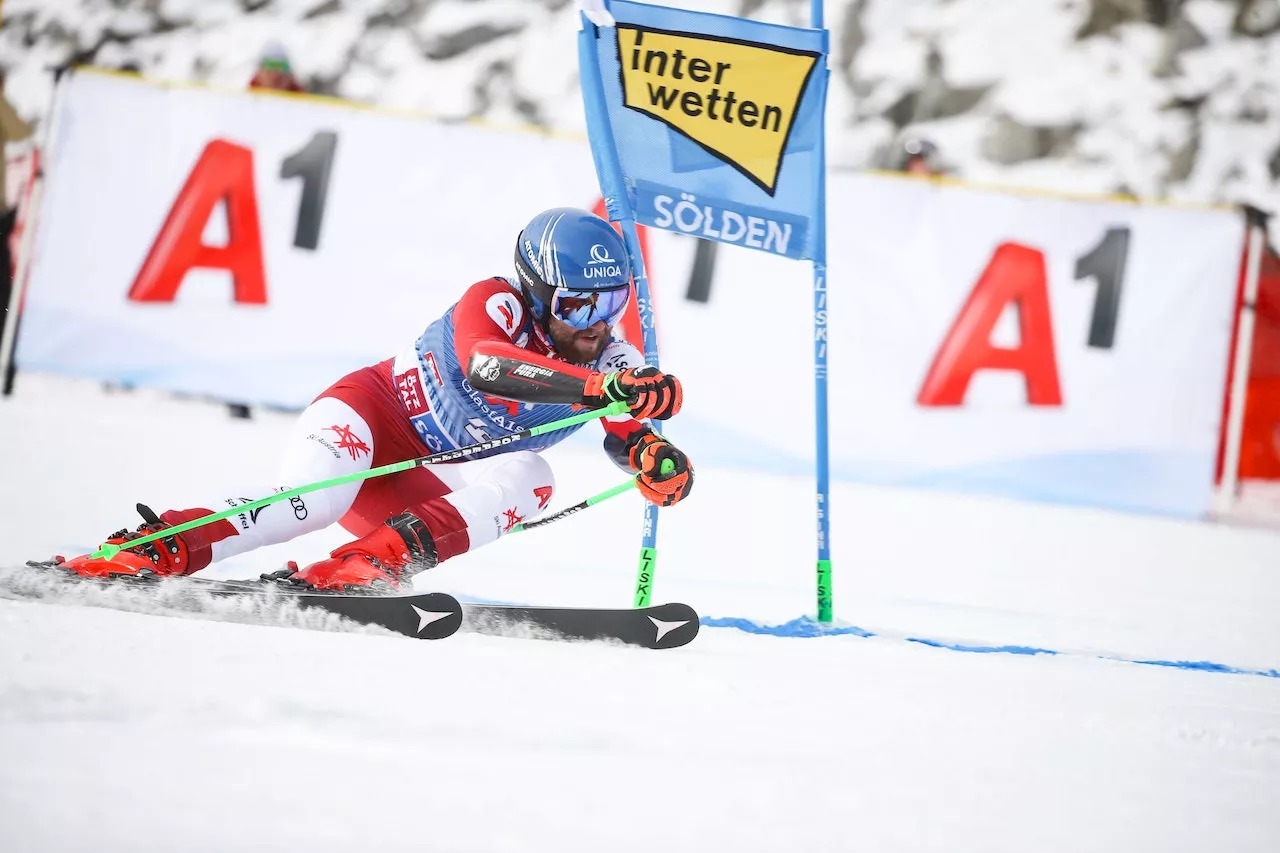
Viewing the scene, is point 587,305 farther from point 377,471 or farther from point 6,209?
point 6,209

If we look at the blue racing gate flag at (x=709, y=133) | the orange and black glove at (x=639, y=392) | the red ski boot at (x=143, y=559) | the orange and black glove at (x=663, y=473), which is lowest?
the red ski boot at (x=143, y=559)

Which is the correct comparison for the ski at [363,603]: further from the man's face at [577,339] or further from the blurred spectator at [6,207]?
the blurred spectator at [6,207]

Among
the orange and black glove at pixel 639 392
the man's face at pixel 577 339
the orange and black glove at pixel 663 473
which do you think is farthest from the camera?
the man's face at pixel 577 339

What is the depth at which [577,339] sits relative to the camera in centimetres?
413

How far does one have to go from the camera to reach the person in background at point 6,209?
1052cm

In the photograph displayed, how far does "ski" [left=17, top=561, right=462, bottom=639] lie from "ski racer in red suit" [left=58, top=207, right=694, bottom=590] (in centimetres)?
11

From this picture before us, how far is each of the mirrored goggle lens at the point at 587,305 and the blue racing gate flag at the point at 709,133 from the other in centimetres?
27

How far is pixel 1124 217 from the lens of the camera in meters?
9.64

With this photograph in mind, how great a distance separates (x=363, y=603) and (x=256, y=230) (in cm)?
734

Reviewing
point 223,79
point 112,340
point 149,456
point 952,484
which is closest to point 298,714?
point 149,456

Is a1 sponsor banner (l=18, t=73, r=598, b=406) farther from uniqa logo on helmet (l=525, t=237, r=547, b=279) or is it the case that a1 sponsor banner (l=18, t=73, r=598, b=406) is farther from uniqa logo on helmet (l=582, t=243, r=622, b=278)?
uniqa logo on helmet (l=582, t=243, r=622, b=278)

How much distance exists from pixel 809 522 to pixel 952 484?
2279 millimetres

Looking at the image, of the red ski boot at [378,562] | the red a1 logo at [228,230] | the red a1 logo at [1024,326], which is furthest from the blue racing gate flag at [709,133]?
the red a1 logo at [228,230]

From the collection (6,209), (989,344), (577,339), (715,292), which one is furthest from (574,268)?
(6,209)
